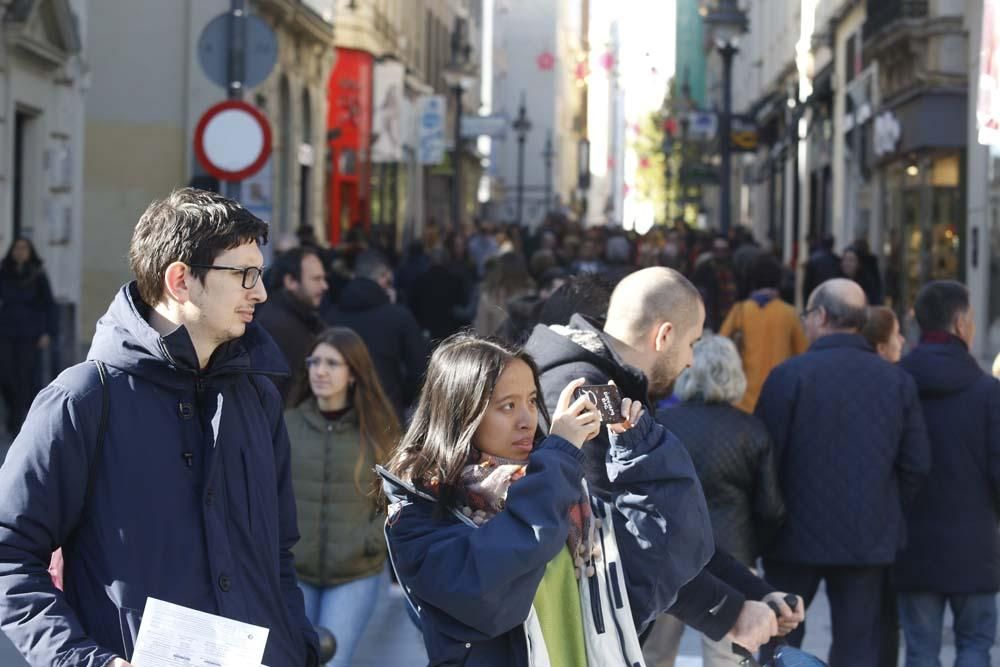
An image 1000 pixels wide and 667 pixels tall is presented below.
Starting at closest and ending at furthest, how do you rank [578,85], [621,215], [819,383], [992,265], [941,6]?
[819,383] → [992,265] → [941,6] → [578,85] → [621,215]

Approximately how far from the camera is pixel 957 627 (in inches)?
287

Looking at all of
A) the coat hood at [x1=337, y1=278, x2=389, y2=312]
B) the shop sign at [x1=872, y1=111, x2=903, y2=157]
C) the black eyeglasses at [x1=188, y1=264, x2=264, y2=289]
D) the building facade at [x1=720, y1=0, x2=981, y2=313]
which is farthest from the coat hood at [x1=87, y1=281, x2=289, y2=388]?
the shop sign at [x1=872, y1=111, x2=903, y2=157]

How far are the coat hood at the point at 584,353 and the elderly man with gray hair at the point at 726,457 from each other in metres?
1.63

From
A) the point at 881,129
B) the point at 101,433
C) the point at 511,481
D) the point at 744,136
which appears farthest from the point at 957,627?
the point at 744,136

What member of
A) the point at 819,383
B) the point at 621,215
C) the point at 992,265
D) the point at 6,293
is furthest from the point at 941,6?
the point at 621,215

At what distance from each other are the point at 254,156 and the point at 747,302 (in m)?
3.64

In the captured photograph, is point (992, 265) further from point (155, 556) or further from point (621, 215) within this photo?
point (621, 215)

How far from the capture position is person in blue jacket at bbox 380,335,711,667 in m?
3.70

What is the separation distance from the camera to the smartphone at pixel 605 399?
3.87 metres

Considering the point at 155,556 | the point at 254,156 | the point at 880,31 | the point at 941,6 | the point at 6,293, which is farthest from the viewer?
the point at 880,31

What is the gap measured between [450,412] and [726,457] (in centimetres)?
281

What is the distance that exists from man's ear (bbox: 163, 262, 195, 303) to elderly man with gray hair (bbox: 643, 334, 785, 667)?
9.92 feet

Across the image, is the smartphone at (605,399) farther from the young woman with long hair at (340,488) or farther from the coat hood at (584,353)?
the young woman with long hair at (340,488)

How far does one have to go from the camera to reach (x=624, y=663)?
390cm
